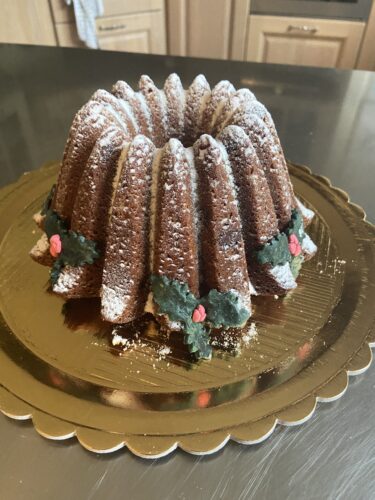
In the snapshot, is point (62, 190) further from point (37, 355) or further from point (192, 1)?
point (192, 1)

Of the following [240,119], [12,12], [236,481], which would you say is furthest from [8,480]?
[12,12]

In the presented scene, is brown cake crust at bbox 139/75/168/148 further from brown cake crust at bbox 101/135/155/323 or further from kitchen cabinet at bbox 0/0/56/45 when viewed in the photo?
kitchen cabinet at bbox 0/0/56/45

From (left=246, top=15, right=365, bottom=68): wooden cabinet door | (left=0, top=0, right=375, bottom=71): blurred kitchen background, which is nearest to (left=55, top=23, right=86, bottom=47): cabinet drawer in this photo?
(left=0, top=0, right=375, bottom=71): blurred kitchen background

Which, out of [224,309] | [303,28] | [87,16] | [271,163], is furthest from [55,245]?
[303,28]

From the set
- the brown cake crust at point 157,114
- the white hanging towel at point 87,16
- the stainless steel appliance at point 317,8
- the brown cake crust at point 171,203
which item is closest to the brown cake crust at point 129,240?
the brown cake crust at point 171,203

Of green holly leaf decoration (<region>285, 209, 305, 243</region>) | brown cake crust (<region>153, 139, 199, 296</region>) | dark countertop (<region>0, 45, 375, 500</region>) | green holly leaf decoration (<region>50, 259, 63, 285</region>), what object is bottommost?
dark countertop (<region>0, 45, 375, 500</region>)

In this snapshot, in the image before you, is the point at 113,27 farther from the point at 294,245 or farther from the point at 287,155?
the point at 294,245
